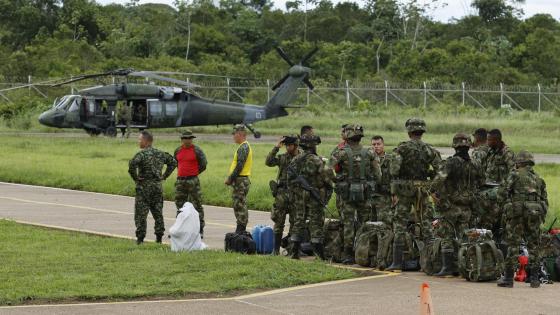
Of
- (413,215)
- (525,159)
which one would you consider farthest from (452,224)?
(525,159)

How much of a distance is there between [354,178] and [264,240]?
1.77 m

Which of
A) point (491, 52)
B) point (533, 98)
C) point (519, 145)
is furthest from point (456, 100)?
point (519, 145)

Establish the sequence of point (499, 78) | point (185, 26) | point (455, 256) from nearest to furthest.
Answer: point (455, 256), point (499, 78), point (185, 26)

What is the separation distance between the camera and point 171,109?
42.5 m

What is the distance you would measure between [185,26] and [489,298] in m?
75.3

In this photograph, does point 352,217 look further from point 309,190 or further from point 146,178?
point 146,178

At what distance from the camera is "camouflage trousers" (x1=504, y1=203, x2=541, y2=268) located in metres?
12.7

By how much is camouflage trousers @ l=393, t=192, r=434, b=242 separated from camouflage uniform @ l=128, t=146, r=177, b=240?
368cm

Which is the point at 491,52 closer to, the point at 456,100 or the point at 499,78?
the point at 499,78

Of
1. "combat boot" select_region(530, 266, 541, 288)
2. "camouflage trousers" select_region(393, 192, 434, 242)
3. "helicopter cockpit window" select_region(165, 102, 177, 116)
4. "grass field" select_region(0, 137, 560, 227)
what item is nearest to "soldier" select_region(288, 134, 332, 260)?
"camouflage trousers" select_region(393, 192, 434, 242)

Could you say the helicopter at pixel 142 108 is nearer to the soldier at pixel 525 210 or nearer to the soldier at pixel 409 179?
the soldier at pixel 409 179

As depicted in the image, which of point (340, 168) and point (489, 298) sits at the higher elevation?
point (340, 168)

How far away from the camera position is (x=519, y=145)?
127 feet

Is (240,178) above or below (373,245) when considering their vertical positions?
above
